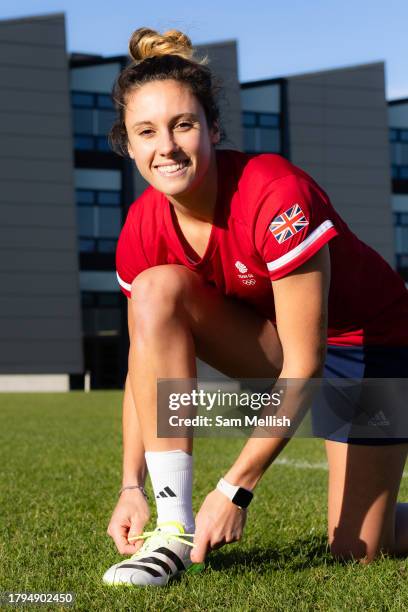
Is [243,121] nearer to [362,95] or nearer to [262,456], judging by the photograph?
[362,95]

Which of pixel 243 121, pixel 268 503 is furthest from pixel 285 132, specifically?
pixel 268 503

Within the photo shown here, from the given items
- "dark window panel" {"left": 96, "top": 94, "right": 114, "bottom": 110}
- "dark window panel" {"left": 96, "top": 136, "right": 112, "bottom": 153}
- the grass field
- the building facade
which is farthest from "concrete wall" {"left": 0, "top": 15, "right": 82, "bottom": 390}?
the grass field

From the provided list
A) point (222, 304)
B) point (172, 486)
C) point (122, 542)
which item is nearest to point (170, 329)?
point (222, 304)

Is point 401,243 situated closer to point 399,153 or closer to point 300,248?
point 399,153

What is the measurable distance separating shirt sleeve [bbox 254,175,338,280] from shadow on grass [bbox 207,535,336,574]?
1.03m

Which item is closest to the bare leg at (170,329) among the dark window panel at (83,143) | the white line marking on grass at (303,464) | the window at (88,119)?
the white line marking on grass at (303,464)

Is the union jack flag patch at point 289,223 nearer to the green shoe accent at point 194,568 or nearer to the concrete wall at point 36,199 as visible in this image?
the green shoe accent at point 194,568

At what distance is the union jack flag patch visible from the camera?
2.79 m

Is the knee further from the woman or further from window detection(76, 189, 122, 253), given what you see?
window detection(76, 189, 122, 253)

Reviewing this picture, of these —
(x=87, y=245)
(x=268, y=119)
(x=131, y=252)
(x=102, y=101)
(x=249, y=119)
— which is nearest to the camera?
(x=131, y=252)

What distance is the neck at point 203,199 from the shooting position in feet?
10.2

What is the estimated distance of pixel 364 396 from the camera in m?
3.54

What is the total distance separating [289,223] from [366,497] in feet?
4.10

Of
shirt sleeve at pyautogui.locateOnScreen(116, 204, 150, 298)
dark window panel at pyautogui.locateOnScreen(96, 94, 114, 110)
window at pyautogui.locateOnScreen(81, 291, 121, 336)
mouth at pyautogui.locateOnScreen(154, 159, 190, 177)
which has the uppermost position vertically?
dark window panel at pyautogui.locateOnScreen(96, 94, 114, 110)
